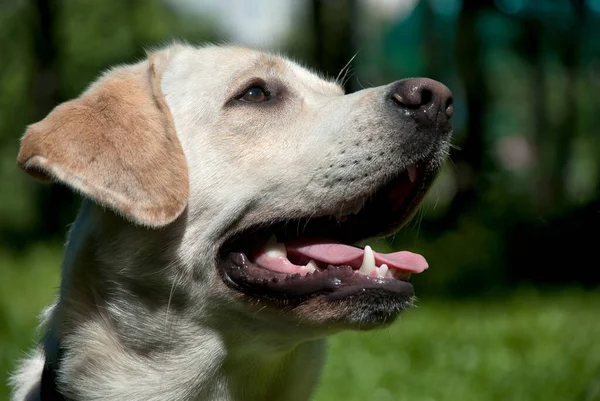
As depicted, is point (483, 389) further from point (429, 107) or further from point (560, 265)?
point (560, 265)

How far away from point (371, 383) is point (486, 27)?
12.4 m

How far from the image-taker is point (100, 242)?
3.48m

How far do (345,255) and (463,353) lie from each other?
12.4 feet

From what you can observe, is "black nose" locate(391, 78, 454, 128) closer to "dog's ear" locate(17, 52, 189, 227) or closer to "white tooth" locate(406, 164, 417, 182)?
"white tooth" locate(406, 164, 417, 182)

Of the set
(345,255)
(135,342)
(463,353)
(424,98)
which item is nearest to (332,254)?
(345,255)

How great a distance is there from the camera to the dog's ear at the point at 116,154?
324cm

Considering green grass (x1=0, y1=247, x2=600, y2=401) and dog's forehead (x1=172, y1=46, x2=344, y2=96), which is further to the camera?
green grass (x1=0, y1=247, x2=600, y2=401)

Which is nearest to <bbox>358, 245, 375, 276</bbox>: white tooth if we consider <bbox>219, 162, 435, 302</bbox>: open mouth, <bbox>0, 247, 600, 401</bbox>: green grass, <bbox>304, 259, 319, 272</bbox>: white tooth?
<bbox>219, 162, 435, 302</bbox>: open mouth

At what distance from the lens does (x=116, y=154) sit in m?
3.33

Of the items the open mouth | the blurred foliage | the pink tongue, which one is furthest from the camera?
the blurred foliage

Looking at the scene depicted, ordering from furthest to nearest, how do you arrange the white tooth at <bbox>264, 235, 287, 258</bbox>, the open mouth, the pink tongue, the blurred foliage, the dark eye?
1. the blurred foliage
2. the dark eye
3. the white tooth at <bbox>264, 235, 287, 258</bbox>
4. the pink tongue
5. the open mouth

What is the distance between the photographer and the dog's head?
10.8 ft

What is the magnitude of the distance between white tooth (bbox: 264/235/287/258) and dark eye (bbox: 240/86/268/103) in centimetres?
63

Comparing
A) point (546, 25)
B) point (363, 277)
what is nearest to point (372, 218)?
point (363, 277)
